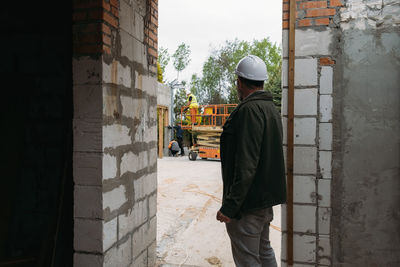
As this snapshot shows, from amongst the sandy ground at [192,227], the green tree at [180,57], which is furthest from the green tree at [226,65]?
the sandy ground at [192,227]

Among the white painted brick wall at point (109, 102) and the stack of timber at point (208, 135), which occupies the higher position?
A: the white painted brick wall at point (109, 102)

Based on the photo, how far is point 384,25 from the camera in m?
2.91

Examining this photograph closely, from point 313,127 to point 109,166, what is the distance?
191cm

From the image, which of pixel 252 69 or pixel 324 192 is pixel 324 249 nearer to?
pixel 324 192

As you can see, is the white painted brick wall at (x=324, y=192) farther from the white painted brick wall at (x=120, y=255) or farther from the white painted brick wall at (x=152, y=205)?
the white painted brick wall at (x=120, y=255)

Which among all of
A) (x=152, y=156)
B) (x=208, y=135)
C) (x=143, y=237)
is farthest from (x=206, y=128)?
(x=143, y=237)

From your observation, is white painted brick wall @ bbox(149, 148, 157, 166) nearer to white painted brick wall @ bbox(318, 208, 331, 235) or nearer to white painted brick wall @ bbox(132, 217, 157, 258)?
white painted brick wall @ bbox(132, 217, 157, 258)

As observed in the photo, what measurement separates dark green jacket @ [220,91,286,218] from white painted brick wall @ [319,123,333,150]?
0.79m

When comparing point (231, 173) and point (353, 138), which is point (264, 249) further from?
point (353, 138)

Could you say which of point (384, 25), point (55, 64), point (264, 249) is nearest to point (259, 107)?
point (264, 249)

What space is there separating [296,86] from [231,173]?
1272mm

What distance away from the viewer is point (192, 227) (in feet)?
16.6

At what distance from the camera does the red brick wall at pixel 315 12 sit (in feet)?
9.78

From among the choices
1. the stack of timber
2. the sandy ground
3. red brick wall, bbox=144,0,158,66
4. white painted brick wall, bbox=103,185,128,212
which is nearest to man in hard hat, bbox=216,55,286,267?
white painted brick wall, bbox=103,185,128,212
